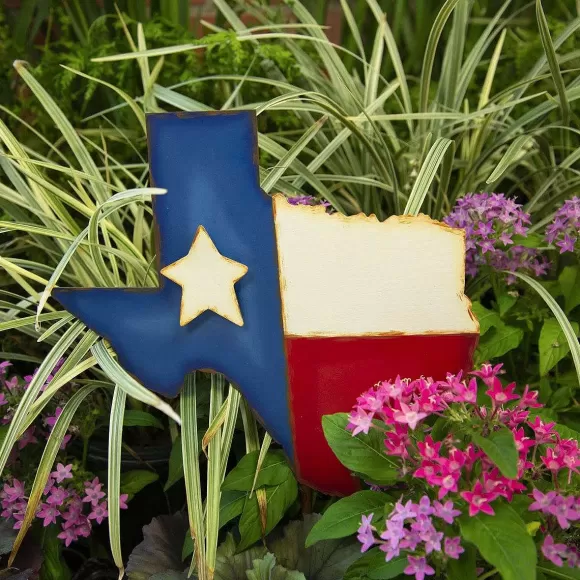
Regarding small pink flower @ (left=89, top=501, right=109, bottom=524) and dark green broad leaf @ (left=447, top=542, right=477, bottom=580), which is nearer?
dark green broad leaf @ (left=447, top=542, right=477, bottom=580)

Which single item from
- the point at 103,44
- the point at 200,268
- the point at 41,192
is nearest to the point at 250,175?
the point at 200,268

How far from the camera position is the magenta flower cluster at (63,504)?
2.99 ft

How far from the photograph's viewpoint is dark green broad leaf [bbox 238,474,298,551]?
84 centimetres

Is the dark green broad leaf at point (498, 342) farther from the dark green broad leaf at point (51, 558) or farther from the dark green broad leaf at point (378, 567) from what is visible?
the dark green broad leaf at point (51, 558)

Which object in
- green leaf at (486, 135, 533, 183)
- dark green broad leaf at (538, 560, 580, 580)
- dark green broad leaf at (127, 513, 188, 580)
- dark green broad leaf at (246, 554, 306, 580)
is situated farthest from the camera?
green leaf at (486, 135, 533, 183)

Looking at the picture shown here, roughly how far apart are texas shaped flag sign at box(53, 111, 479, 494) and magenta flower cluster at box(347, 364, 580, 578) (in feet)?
0.31

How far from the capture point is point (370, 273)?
0.79 m

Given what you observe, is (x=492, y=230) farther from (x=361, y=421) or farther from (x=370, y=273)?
(x=361, y=421)

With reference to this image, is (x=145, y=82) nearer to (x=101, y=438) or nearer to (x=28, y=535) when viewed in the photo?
(x=101, y=438)

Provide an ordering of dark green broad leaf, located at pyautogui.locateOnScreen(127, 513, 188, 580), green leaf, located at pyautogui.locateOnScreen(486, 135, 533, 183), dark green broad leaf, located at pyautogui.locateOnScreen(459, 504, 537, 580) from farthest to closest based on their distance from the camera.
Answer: green leaf, located at pyautogui.locateOnScreen(486, 135, 533, 183) → dark green broad leaf, located at pyautogui.locateOnScreen(127, 513, 188, 580) → dark green broad leaf, located at pyautogui.locateOnScreen(459, 504, 537, 580)

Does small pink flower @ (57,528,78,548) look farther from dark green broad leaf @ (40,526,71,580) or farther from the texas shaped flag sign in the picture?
the texas shaped flag sign

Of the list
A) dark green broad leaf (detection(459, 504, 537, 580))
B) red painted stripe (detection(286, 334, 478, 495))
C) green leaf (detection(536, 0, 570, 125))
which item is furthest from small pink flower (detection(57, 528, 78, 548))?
green leaf (detection(536, 0, 570, 125))

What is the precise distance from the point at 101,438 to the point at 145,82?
2.05 feet

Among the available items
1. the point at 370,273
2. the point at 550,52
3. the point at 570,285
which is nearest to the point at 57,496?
the point at 370,273
